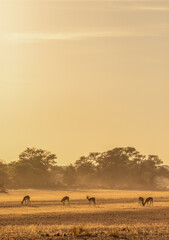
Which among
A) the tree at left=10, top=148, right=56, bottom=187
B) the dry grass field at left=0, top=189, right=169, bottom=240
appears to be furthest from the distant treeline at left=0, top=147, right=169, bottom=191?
the dry grass field at left=0, top=189, right=169, bottom=240

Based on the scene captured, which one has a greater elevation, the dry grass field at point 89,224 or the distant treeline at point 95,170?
the distant treeline at point 95,170

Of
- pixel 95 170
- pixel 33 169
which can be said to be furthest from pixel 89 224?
pixel 95 170

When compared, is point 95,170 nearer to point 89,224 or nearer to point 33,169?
point 33,169

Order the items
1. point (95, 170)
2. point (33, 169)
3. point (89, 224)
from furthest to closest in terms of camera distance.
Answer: point (95, 170), point (33, 169), point (89, 224)

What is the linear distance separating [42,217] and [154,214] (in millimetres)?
9002

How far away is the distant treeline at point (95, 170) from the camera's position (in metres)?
117

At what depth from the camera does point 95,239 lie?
80.8ft

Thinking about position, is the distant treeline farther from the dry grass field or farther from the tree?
the dry grass field

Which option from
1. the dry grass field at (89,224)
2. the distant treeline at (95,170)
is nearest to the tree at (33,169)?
the distant treeline at (95,170)

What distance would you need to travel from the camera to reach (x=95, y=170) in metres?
141

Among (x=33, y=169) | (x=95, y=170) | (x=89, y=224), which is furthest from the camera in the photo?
(x=95, y=170)

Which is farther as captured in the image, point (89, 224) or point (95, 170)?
point (95, 170)

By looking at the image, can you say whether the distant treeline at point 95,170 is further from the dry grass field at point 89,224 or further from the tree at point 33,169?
the dry grass field at point 89,224

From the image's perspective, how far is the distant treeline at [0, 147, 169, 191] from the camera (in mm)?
116938
